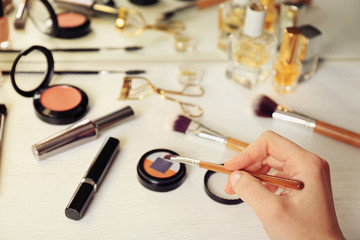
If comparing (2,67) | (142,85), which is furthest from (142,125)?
(2,67)

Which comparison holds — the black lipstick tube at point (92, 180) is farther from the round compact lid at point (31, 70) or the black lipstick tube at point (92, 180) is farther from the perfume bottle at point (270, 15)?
the perfume bottle at point (270, 15)

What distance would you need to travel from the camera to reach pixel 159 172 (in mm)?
699

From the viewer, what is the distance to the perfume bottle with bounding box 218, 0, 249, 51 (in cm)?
103

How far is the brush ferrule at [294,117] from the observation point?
2.68ft

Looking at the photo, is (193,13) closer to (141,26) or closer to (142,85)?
(141,26)

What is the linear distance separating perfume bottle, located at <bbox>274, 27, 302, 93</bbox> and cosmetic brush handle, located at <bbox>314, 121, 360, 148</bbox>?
139 millimetres

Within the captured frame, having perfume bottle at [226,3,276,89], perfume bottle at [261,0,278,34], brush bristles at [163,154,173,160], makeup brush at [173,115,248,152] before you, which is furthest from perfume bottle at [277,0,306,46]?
brush bristles at [163,154,173,160]

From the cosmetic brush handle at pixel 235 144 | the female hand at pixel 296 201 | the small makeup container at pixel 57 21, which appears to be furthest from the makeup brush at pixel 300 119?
the small makeup container at pixel 57 21

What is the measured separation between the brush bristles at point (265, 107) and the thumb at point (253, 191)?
0.94 feet

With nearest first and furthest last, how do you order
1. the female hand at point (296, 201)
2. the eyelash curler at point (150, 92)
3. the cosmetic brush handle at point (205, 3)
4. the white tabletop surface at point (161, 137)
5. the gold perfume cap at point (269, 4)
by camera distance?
the female hand at point (296, 201) → the white tabletop surface at point (161, 137) → the eyelash curler at point (150, 92) → the gold perfume cap at point (269, 4) → the cosmetic brush handle at point (205, 3)

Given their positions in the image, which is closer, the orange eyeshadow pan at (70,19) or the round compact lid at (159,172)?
the round compact lid at (159,172)

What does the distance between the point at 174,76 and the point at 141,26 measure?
179 millimetres

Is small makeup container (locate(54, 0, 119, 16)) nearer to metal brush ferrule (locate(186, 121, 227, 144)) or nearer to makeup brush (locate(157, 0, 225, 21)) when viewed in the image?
makeup brush (locate(157, 0, 225, 21))

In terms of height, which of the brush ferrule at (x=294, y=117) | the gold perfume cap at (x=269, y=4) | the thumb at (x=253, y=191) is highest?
the gold perfume cap at (x=269, y=4)
